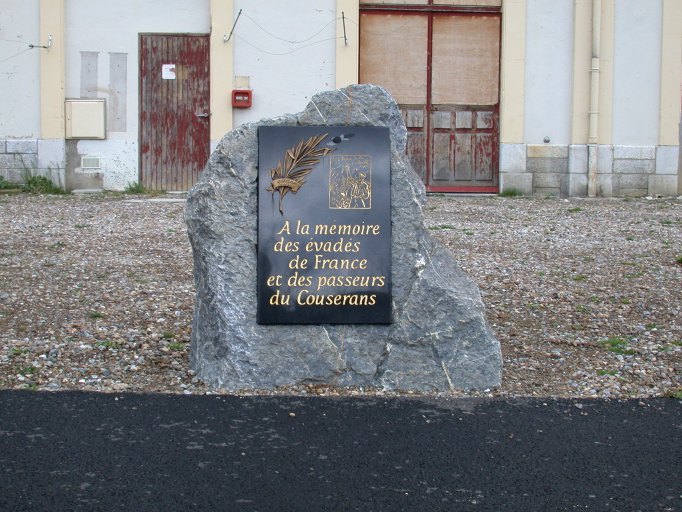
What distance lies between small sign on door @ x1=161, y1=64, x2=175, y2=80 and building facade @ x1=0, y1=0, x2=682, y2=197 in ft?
0.05

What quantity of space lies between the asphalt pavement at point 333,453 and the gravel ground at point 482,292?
0.34 metres

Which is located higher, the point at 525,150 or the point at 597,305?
the point at 525,150

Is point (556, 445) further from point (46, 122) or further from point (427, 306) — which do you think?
point (46, 122)

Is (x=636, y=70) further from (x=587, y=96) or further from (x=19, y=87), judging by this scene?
(x=19, y=87)

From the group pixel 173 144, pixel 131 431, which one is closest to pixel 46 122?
pixel 173 144

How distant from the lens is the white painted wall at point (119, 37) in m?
14.6

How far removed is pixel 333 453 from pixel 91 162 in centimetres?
1152

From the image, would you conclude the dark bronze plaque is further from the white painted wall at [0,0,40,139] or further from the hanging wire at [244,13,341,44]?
the white painted wall at [0,0,40,139]

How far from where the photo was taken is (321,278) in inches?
207

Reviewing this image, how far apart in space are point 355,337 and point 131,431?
1390 mm

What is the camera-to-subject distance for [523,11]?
1494cm

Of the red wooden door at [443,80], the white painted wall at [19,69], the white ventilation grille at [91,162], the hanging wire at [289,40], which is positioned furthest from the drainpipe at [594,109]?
the white painted wall at [19,69]

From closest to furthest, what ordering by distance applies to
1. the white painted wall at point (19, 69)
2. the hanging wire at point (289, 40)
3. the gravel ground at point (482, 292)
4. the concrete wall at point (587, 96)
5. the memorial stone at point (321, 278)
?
1. the memorial stone at point (321, 278)
2. the gravel ground at point (482, 292)
3. the white painted wall at point (19, 69)
4. the hanging wire at point (289, 40)
5. the concrete wall at point (587, 96)

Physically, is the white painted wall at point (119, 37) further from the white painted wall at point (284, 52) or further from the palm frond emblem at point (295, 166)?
the palm frond emblem at point (295, 166)
